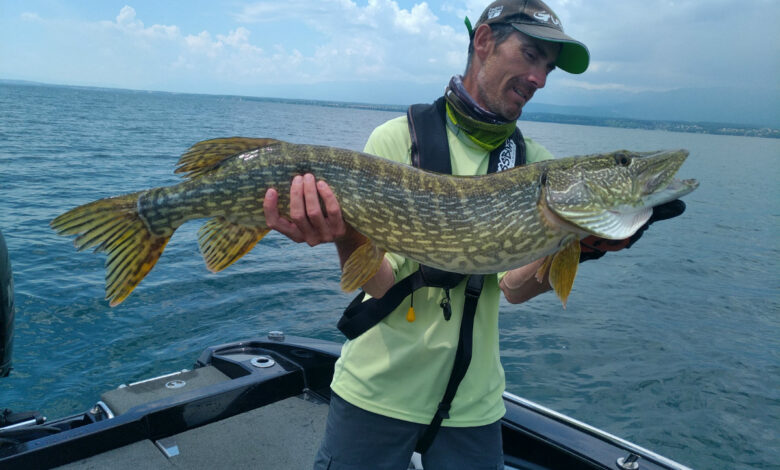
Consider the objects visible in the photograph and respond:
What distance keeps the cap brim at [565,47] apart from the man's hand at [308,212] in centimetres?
112

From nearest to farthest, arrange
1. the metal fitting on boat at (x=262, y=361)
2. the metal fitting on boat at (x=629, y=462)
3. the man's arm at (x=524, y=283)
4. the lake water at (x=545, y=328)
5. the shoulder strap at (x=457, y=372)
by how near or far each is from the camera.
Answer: the shoulder strap at (x=457, y=372) < the man's arm at (x=524, y=283) < the metal fitting on boat at (x=629, y=462) < the metal fitting on boat at (x=262, y=361) < the lake water at (x=545, y=328)

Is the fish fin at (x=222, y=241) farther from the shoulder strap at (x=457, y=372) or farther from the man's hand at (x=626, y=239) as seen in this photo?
the man's hand at (x=626, y=239)

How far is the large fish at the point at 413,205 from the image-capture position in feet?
7.22

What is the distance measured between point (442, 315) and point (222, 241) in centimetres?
104

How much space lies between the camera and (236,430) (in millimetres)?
3090

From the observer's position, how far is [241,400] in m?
3.26

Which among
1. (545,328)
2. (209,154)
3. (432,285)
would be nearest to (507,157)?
(432,285)

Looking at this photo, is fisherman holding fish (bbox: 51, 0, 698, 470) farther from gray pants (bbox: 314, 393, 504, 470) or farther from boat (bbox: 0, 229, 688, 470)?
boat (bbox: 0, 229, 688, 470)

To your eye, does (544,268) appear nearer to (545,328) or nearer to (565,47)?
(565,47)

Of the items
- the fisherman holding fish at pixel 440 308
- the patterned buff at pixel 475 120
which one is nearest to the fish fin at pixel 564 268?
the fisherman holding fish at pixel 440 308

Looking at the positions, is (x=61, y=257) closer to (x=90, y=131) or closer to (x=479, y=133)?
(x=479, y=133)

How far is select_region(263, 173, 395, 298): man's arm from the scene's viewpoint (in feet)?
7.04

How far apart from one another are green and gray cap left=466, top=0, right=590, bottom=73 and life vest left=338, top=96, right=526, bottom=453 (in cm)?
46

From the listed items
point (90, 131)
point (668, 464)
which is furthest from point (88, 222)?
point (90, 131)
